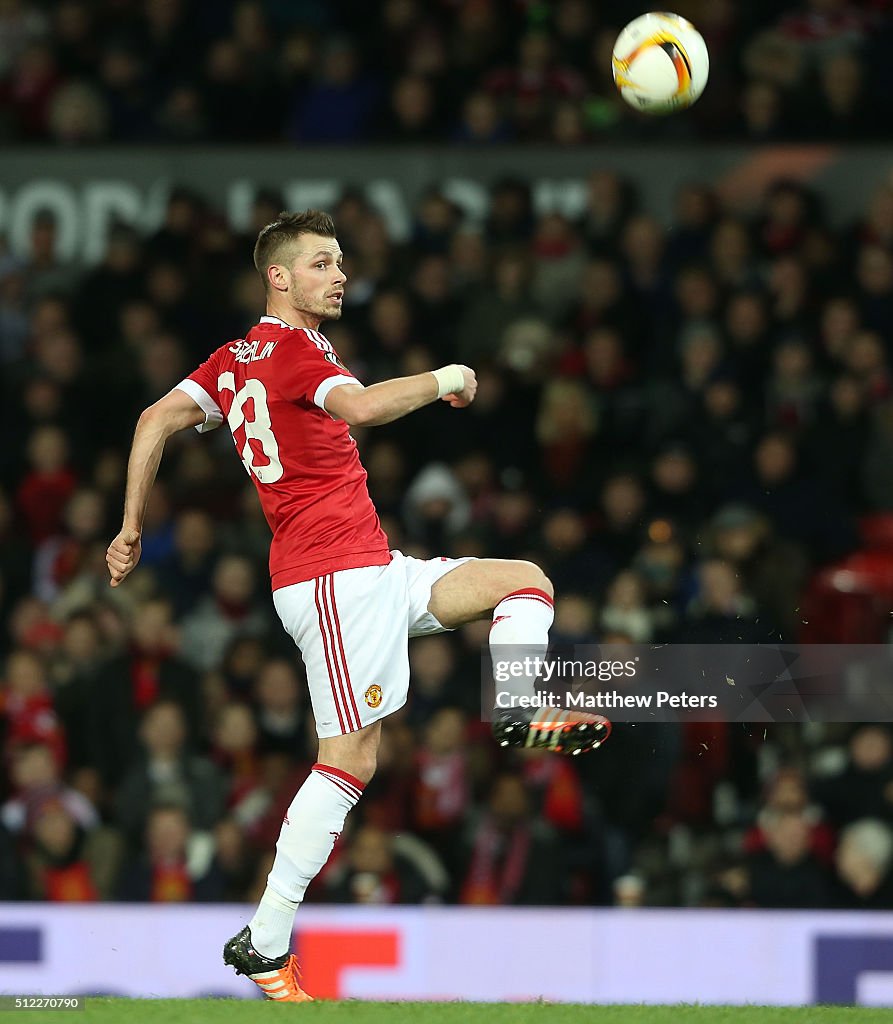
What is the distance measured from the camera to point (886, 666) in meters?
8.32

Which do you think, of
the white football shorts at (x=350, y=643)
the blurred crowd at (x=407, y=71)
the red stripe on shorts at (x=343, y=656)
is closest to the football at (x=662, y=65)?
the white football shorts at (x=350, y=643)

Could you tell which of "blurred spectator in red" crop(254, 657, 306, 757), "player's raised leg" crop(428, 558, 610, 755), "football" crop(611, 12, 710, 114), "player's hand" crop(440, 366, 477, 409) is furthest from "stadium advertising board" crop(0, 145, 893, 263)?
"player's hand" crop(440, 366, 477, 409)

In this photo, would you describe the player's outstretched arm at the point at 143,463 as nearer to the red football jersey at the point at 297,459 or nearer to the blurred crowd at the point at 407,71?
the red football jersey at the point at 297,459

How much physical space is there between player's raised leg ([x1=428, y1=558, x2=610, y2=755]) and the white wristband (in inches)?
25.1

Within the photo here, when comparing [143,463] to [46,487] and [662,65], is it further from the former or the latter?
[46,487]

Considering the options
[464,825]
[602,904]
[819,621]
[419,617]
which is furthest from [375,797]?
[419,617]

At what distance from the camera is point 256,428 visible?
5363 mm

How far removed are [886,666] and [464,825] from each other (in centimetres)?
203

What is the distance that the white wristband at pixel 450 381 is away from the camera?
16.7ft

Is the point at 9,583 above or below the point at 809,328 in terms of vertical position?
below

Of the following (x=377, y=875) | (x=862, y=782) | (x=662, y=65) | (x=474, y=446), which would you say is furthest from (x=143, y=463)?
(x=862, y=782)

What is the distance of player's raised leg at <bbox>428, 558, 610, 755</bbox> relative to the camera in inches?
206

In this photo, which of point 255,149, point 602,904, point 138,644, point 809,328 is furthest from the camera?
point 255,149

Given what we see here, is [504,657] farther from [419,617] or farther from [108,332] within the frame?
[108,332]
